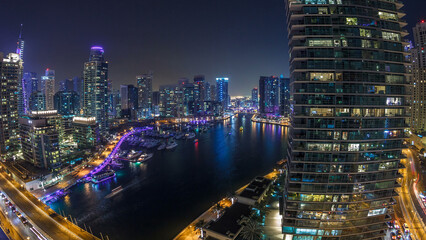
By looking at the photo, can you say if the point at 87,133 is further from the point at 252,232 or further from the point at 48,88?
the point at 48,88

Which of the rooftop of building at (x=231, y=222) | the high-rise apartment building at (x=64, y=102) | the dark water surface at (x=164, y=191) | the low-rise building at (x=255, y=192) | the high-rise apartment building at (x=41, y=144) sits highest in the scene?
the high-rise apartment building at (x=64, y=102)

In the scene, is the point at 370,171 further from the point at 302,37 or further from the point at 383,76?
the point at 302,37

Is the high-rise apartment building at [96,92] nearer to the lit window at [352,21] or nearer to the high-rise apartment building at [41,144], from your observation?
the high-rise apartment building at [41,144]

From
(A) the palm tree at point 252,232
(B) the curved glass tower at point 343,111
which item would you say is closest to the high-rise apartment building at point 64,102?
(A) the palm tree at point 252,232

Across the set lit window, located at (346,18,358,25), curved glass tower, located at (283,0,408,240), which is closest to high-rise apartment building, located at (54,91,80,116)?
curved glass tower, located at (283,0,408,240)

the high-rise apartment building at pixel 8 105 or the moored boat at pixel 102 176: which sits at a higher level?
the high-rise apartment building at pixel 8 105

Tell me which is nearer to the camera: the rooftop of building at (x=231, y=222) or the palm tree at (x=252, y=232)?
the palm tree at (x=252, y=232)

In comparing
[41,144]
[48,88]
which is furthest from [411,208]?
[48,88]

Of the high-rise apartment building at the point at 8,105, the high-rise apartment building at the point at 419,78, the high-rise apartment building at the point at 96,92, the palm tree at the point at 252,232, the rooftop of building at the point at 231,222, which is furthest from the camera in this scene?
the high-rise apartment building at the point at 96,92
